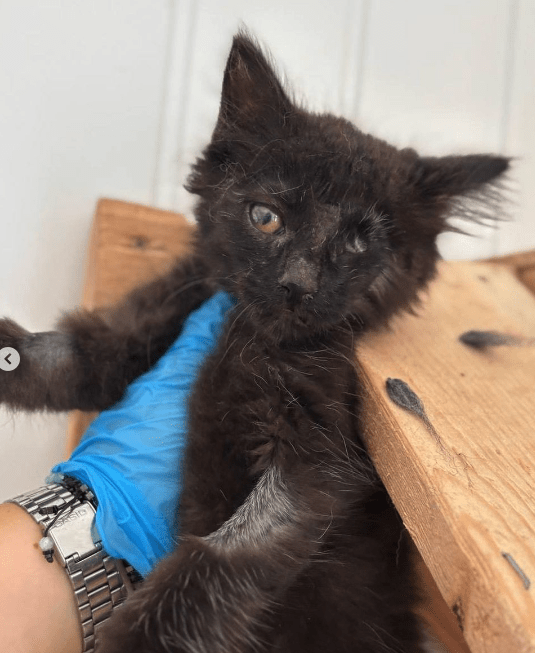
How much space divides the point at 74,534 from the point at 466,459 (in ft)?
2.72

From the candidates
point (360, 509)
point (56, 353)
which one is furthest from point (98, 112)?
point (360, 509)

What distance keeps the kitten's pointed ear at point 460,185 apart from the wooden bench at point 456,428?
1.10ft

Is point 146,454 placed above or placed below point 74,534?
above

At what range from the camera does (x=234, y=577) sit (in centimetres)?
104

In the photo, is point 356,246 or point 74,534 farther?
point 356,246

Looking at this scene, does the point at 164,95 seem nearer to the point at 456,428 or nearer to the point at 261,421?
the point at 261,421

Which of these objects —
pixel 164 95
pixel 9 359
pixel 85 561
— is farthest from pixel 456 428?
pixel 164 95

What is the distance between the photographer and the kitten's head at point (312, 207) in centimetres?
129

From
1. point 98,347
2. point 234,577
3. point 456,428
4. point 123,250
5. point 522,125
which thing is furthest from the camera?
point 522,125

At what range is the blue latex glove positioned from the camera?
1.25 metres

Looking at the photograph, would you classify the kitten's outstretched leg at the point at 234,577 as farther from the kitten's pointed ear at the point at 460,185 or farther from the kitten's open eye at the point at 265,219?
the kitten's pointed ear at the point at 460,185

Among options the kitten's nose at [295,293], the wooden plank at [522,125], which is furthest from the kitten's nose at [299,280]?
the wooden plank at [522,125]

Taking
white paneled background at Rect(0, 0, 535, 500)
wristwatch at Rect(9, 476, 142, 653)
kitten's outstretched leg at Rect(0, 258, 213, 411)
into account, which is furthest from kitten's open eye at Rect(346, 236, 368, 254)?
wristwatch at Rect(9, 476, 142, 653)

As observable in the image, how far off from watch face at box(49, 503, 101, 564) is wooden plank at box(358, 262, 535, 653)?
638 millimetres
